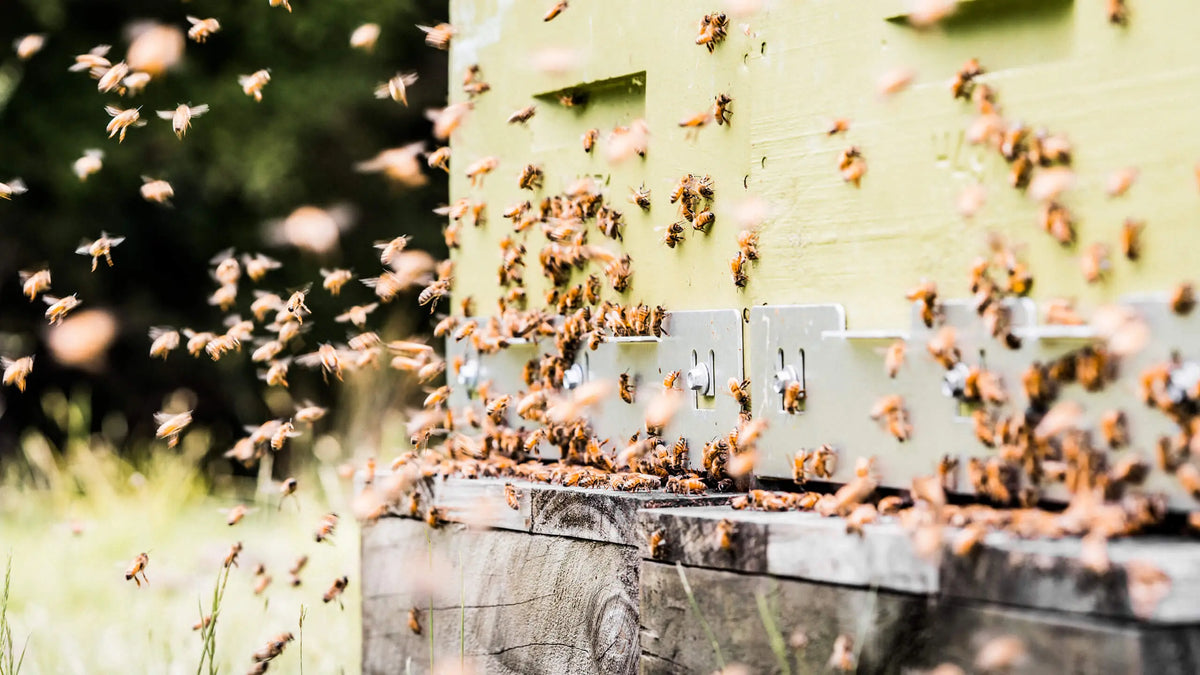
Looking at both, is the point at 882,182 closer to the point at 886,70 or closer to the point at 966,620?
the point at 886,70

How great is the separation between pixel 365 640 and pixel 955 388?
2.18 m

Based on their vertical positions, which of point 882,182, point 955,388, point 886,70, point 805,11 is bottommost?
point 955,388

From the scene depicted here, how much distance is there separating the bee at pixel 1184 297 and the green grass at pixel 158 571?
7.60ft

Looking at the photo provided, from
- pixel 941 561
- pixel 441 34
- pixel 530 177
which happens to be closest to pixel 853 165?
pixel 941 561

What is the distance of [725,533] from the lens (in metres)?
2.27

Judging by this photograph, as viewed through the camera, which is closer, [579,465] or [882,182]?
[882,182]

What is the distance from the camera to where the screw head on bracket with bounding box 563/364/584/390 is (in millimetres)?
3135

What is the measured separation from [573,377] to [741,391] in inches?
24.7

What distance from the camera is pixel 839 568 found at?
2.07m

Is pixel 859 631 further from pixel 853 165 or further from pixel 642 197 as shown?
pixel 642 197

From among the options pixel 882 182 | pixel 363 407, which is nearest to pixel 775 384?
pixel 882 182

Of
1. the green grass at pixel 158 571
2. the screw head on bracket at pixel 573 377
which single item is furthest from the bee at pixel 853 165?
the green grass at pixel 158 571

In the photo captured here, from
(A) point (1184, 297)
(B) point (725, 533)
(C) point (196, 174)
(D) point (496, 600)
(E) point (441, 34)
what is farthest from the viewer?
(C) point (196, 174)

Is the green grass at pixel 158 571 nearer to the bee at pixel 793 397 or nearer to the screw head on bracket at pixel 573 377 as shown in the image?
the screw head on bracket at pixel 573 377
